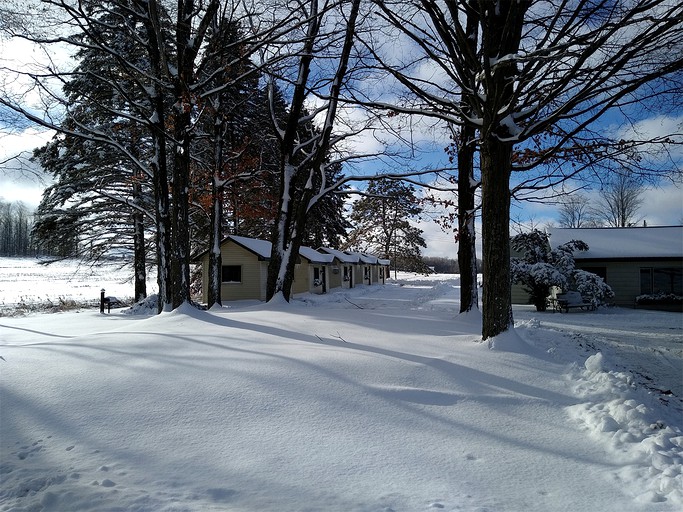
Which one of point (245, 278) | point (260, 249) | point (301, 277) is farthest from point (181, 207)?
point (301, 277)

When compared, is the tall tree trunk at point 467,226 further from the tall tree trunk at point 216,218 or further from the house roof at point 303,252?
the house roof at point 303,252

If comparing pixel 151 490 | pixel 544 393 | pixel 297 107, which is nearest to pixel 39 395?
pixel 151 490

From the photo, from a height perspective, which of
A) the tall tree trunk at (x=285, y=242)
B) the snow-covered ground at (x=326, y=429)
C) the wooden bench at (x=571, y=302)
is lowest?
the wooden bench at (x=571, y=302)

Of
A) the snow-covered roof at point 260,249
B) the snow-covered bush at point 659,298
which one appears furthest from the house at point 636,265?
the snow-covered roof at point 260,249

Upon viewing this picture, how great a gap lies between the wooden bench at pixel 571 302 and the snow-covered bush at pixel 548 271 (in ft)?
0.96

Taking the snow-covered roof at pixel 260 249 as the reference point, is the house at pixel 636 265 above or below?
below

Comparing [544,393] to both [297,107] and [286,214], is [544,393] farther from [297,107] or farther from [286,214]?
[297,107]

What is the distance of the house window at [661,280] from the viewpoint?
749 inches

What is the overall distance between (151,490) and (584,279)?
18882 mm

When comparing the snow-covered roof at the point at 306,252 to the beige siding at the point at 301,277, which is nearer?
the snow-covered roof at the point at 306,252

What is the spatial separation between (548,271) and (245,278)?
644 inches

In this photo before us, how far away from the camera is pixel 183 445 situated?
2.99 metres

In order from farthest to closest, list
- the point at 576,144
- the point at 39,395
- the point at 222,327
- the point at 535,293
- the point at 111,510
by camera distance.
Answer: the point at 535,293 → the point at 576,144 → the point at 222,327 → the point at 39,395 → the point at 111,510

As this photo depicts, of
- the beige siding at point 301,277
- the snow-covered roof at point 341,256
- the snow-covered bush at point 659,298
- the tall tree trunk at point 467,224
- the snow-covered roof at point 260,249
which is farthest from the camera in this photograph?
the snow-covered roof at point 341,256
